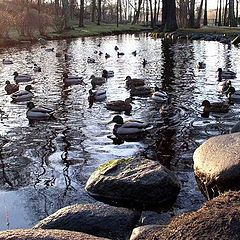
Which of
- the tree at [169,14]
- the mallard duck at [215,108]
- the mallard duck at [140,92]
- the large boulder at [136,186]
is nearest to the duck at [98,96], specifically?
the mallard duck at [140,92]

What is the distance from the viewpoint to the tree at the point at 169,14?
45875 mm

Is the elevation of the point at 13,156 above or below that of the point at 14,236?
below

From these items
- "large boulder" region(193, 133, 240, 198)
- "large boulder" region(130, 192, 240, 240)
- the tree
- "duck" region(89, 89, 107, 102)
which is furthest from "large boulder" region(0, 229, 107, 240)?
the tree

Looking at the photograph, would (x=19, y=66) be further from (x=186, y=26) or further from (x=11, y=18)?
(x=186, y=26)

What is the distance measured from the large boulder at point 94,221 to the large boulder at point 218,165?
1.24 meters

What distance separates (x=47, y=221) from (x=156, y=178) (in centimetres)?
169

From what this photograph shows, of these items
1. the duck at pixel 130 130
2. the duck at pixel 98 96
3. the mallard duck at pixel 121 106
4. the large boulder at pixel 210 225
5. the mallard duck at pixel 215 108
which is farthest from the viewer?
the duck at pixel 98 96

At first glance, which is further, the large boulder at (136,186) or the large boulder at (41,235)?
the large boulder at (136,186)

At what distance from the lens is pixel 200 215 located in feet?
12.5

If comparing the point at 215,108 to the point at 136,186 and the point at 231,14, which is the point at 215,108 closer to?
the point at 136,186

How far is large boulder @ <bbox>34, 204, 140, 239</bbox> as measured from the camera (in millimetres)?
5543

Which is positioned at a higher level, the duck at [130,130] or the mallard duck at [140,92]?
the mallard duck at [140,92]

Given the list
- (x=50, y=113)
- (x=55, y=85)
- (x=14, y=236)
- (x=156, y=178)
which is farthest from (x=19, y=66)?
(x=14, y=236)

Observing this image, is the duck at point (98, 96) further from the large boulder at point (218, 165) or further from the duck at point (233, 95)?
the large boulder at point (218, 165)
